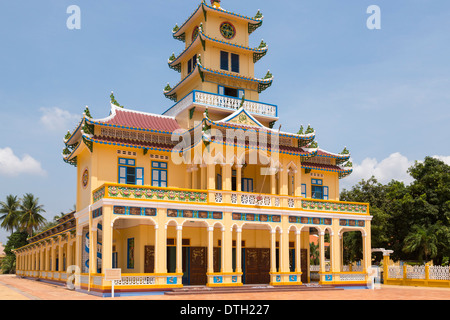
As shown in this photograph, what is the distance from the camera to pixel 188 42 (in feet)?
102

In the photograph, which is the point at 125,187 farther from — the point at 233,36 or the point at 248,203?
the point at 233,36

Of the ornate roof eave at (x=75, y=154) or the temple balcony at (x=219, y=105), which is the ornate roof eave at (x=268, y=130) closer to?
the temple balcony at (x=219, y=105)

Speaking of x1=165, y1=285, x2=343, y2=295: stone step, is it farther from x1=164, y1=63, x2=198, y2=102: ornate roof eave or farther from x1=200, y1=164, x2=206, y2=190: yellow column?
x1=164, y1=63, x2=198, y2=102: ornate roof eave

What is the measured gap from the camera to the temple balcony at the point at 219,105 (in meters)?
26.3

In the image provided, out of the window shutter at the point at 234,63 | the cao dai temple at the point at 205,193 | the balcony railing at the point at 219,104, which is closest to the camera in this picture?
the cao dai temple at the point at 205,193

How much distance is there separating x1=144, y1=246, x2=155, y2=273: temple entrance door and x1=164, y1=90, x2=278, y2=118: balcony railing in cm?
787

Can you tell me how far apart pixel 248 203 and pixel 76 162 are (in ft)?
33.0

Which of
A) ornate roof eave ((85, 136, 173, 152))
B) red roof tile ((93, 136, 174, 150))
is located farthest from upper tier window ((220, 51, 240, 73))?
ornate roof eave ((85, 136, 173, 152))

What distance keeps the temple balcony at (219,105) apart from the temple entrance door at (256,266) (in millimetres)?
7577

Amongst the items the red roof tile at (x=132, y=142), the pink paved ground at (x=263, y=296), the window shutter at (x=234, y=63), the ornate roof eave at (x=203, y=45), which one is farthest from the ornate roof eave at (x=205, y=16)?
the pink paved ground at (x=263, y=296)

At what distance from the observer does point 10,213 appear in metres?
68.1

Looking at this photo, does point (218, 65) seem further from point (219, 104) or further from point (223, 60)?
point (219, 104)

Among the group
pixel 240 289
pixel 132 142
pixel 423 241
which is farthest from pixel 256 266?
pixel 423 241

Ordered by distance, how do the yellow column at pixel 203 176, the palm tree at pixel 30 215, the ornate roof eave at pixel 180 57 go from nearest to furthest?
the yellow column at pixel 203 176 < the ornate roof eave at pixel 180 57 < the palm tree at pixel 30 215
